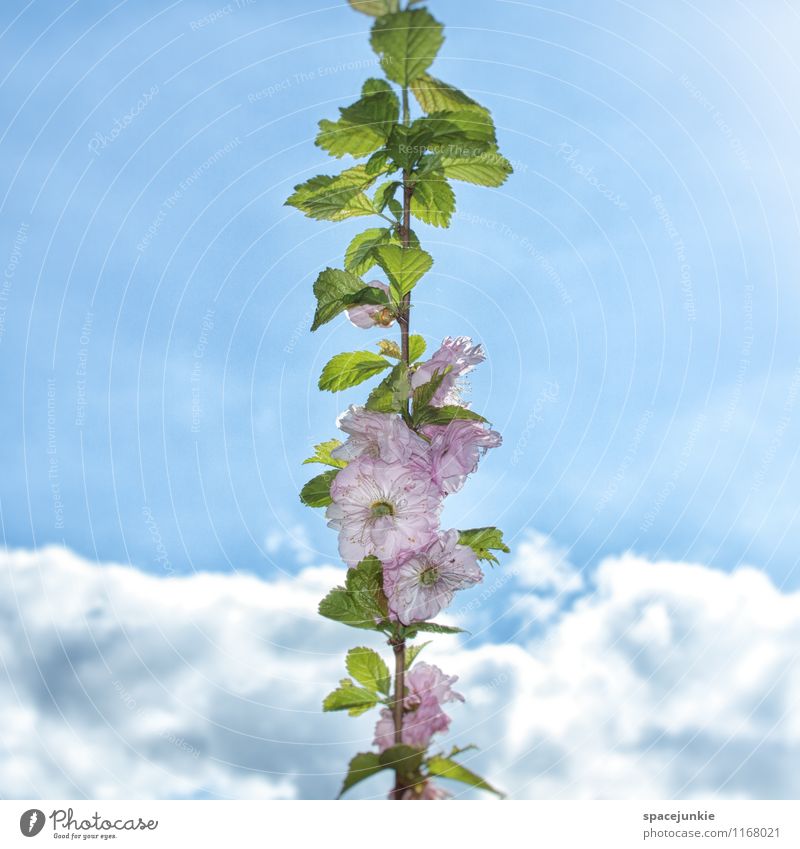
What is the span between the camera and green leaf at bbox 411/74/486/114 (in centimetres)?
166

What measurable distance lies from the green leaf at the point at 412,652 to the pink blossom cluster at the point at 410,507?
0.04 m

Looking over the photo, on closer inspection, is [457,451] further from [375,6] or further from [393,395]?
A: [375,6]

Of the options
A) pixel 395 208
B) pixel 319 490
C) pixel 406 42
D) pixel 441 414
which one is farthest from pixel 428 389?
pixel 406 42

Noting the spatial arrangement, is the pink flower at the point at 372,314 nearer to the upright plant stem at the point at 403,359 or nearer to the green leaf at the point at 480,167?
the upright plant stem at the point at 403,359

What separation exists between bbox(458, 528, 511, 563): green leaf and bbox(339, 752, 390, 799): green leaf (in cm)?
47

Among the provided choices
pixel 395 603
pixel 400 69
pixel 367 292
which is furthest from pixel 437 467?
pixel 400 69

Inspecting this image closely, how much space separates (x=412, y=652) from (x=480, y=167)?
1.04m

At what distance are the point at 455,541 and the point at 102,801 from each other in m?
1.11

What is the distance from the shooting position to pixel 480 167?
1.71 m

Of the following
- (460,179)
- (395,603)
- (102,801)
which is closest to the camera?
(395,603)

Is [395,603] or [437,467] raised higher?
[437,467]

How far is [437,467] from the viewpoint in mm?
1601

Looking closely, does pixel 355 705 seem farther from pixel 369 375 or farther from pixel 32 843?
pixel 32 843

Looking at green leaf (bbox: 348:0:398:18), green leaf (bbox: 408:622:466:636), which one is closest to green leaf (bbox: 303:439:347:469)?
green leaf (bbox: 408:622:466:636)
